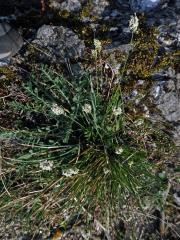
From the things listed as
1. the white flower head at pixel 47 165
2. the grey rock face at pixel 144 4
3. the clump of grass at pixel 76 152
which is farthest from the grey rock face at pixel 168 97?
the white flower head at pixel 47 165

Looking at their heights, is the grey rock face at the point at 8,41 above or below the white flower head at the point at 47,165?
above

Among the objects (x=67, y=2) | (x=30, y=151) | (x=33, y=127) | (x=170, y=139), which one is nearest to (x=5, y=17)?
(x=67, y=2)

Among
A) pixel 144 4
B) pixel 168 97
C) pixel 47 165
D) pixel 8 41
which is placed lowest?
pixel 47 165

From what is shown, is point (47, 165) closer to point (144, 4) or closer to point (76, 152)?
point (76, 152)

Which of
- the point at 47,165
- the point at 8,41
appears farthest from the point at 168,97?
the point at 8,41

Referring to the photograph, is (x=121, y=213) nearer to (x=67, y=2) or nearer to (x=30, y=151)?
(x=30, y=151)

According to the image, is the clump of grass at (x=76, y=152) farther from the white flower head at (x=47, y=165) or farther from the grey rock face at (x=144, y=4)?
the grey rock face at (x=144, y=4)
